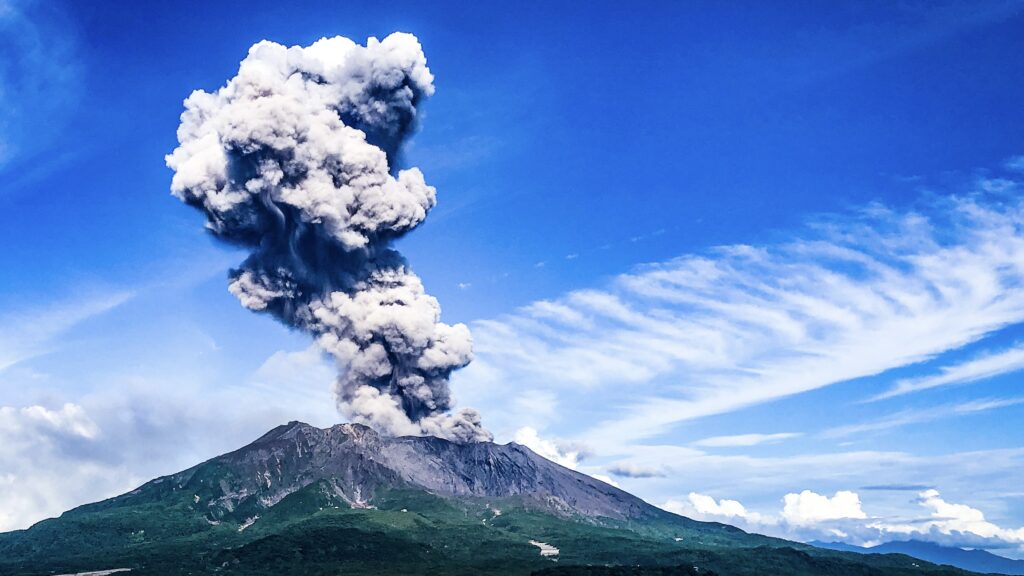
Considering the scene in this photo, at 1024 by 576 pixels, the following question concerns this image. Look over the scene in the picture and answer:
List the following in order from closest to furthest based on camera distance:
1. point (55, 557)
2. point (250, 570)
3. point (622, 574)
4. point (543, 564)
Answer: point (622, 574) < point (250, 570) < point (543, 564) < point (55, 557)

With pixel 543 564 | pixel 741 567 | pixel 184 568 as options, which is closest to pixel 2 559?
pixel 184 568

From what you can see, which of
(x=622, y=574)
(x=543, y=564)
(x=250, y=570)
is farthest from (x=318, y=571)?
(x=622, y=574)

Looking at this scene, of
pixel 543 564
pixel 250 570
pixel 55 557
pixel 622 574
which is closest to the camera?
pixel 622 574

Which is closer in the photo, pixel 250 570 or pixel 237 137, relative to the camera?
pixel 250 570

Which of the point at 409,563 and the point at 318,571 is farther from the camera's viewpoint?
the point at 409,563

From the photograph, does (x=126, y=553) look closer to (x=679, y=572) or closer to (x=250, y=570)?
(x=250, y=570)

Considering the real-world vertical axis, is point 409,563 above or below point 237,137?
below

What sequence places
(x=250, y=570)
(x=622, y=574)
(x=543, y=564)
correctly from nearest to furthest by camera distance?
(x=622, y=574) < (x=250, y=570) < (x=543, y=564)

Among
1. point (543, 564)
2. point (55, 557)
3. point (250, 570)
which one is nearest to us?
point (250, 570)

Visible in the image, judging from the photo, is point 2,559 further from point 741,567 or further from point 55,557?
point 741,567
